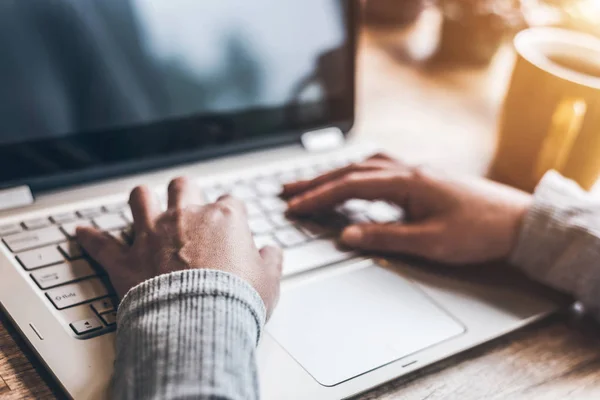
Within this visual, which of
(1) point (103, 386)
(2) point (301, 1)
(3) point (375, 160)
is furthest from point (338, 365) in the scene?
(2) point (301, 1)

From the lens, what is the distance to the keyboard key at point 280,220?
0.60 metres

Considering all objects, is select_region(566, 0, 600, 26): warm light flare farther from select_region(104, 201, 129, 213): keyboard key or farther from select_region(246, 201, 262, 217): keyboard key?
A: select_region(104, 201, 129, 213): keyboard key

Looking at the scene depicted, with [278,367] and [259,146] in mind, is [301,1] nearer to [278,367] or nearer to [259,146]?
[259,146]

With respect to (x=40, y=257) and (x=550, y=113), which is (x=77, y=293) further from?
(x=550, y=113)

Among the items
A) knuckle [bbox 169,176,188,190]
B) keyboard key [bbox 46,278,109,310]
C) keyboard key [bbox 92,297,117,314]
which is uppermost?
knuckle [bbox 169,176,188,190]

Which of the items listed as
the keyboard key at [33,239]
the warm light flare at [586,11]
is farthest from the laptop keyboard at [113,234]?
the warm light flare at [586,11]

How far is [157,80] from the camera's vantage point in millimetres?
615

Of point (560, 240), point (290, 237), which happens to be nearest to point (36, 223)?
point (290, 237)

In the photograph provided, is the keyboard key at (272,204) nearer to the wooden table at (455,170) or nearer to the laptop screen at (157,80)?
the laptop screen at (157,80)

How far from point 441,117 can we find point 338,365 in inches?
20.6

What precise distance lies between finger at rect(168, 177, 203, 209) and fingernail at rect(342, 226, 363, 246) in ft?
0.46

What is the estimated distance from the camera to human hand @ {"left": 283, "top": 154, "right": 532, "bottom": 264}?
0.57 m

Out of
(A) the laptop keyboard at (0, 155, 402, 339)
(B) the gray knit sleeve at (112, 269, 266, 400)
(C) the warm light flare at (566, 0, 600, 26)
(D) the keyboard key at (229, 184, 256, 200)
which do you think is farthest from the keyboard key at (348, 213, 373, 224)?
(C) the warm light flare at (566, 0, 600, 26)

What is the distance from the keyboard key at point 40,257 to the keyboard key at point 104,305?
65 millimetres
